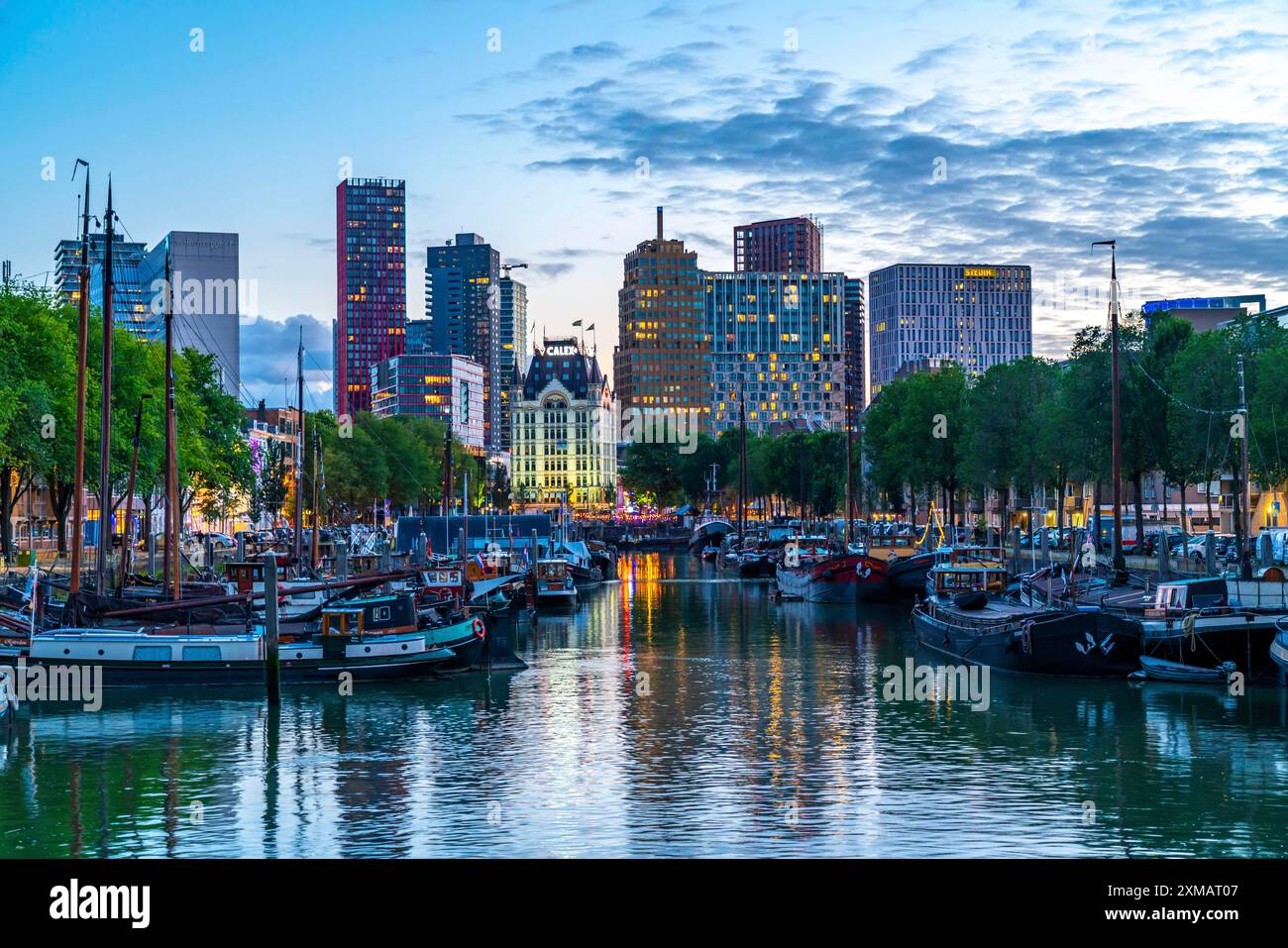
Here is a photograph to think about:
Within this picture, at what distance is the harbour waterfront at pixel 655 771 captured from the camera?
33.2 meters

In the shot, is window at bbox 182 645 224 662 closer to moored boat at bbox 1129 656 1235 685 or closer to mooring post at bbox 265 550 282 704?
mooring post at bbox 265 550 282 704

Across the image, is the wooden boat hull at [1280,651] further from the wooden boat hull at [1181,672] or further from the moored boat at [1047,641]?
the moored boat at [1047,641]

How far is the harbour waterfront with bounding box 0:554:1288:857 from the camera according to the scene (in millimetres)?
33219

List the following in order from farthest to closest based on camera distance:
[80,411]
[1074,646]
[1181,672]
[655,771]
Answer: [80,411] → [1074,646] → [1181,672] → [655,771]

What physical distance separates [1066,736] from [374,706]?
2428cm

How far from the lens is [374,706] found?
2128 inches

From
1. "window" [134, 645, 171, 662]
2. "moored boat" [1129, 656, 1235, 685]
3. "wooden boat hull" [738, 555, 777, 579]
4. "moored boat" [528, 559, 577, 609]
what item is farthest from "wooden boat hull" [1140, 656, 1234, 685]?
"wooden boat hull" [738, 555, 777, 579]

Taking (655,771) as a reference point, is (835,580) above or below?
above

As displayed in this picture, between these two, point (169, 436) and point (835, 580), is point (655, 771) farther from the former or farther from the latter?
point (835, 580)

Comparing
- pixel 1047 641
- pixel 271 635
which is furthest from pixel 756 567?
pixel 271 635

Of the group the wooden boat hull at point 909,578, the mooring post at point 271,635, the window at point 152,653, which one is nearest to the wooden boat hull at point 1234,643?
the mooring post at point 271,635

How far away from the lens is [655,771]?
41188 millimetres
